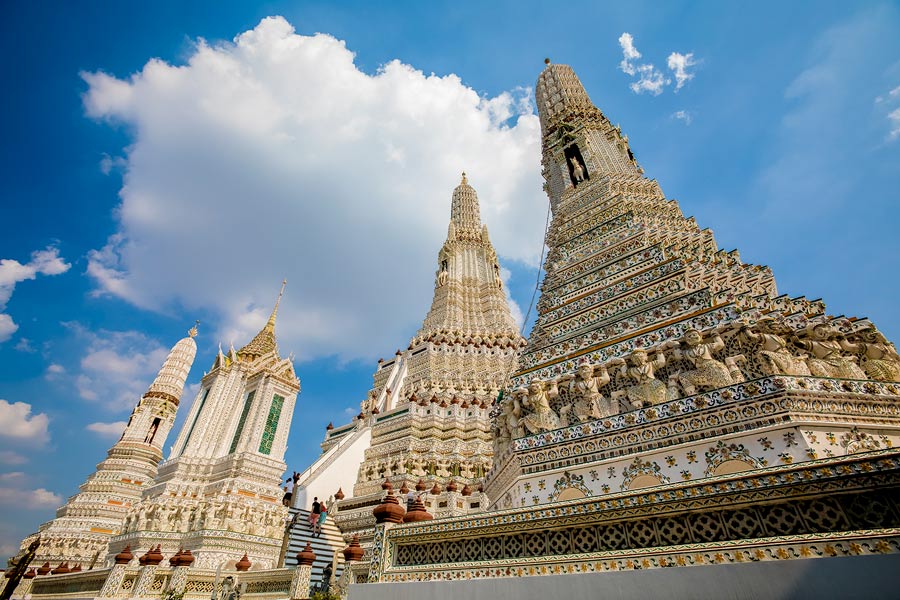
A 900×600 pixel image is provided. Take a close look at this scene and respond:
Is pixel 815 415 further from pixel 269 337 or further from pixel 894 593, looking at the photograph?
pixel 269 337

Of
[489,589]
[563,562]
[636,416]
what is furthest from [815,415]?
[489,589]

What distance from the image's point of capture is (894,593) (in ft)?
8.20

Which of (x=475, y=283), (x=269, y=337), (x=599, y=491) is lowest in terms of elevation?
(x=599, y=491)

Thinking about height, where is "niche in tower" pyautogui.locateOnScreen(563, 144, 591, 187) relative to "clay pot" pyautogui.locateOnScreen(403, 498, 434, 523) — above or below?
above

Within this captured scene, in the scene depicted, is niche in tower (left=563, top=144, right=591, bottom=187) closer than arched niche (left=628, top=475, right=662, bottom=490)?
No

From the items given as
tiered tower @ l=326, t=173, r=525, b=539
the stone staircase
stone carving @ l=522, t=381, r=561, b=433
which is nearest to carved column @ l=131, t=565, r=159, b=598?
the stone staircase

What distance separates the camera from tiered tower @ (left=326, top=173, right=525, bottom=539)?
18125mm

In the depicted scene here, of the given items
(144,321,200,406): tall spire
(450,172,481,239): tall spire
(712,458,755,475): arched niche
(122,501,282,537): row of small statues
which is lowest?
(712,458,755,475): arched niche

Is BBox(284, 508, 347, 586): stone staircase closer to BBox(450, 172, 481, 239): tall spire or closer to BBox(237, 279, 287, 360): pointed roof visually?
BBox(237, 279, 287, 360): pointed roof

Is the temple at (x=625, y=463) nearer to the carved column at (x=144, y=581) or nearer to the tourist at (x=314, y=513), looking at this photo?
the carved column at (x=144, y=581)

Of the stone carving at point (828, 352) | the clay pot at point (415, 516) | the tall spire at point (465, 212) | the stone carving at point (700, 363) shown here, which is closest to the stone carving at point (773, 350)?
the stone carving at point (828, 352)

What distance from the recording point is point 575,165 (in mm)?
15391

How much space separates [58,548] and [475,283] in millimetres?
30192

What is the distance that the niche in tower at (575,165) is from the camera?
49.0 ft
